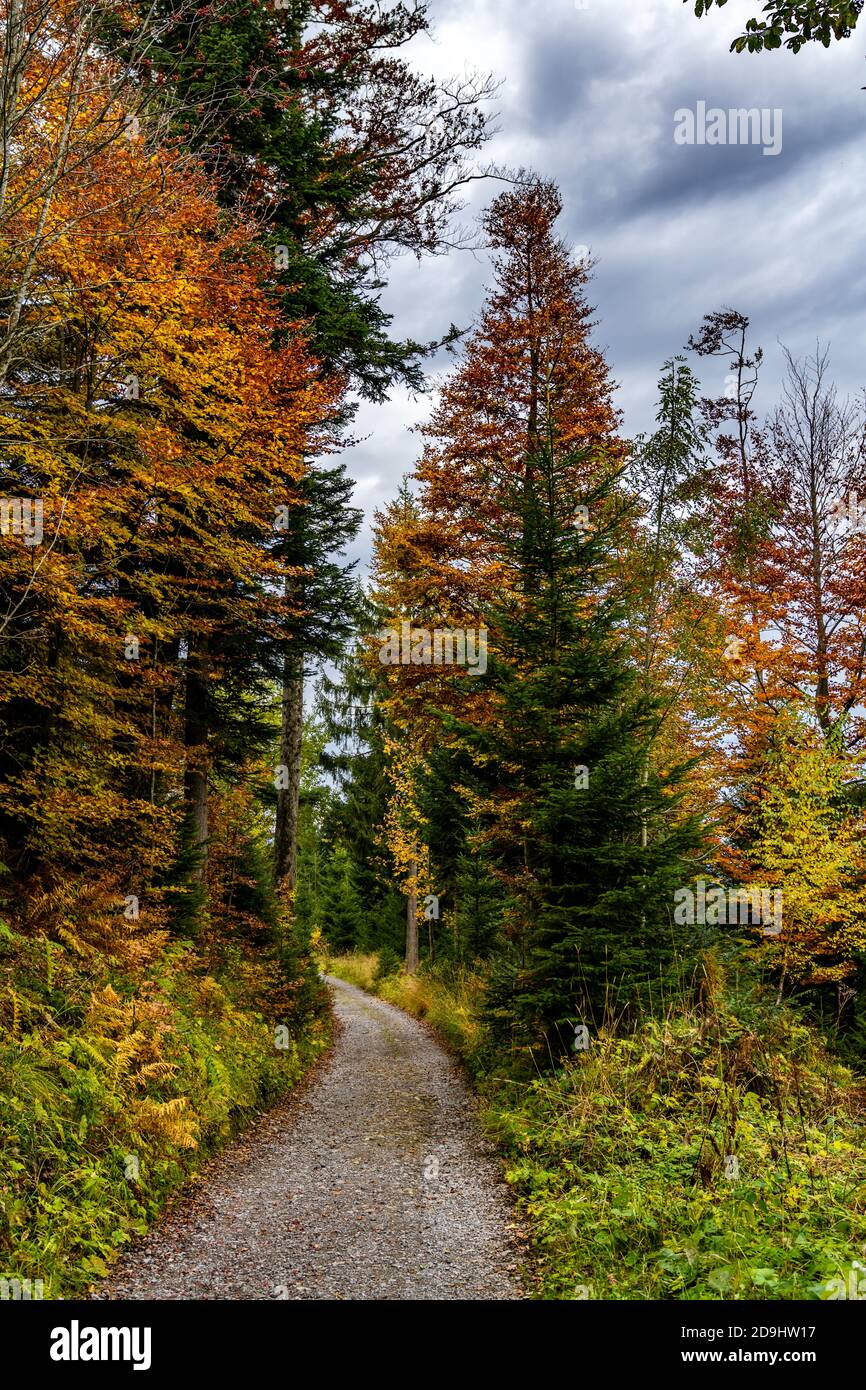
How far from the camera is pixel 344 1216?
6391 millimetres

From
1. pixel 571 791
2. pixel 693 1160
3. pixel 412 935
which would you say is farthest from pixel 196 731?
pixel 412 935

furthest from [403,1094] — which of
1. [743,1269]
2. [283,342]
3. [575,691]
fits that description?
[283,342]

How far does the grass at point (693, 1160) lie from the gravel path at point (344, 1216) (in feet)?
1.52

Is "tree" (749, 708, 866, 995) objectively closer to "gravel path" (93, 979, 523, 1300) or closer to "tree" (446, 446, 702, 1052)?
"tree" (446, 446, 702, 1052)

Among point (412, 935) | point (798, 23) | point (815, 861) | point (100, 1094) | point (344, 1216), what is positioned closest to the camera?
point (798, 23)

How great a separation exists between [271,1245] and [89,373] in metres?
8.44

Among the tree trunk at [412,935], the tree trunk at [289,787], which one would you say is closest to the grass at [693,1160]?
the tree trunk at [289,787]

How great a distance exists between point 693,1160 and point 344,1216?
289cm

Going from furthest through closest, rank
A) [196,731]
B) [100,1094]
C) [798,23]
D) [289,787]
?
[289,787]
[196,731]
[100,1094]
[798,23]

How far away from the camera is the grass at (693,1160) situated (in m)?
4.41

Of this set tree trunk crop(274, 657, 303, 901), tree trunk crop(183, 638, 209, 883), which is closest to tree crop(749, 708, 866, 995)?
tree trunk crop(274, 657, 303, 901)

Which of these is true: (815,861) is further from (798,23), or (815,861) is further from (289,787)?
(798,23)

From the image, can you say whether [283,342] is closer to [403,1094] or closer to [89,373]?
[89,373]

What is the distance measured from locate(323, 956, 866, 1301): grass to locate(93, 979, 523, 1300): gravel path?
1.52 ft
